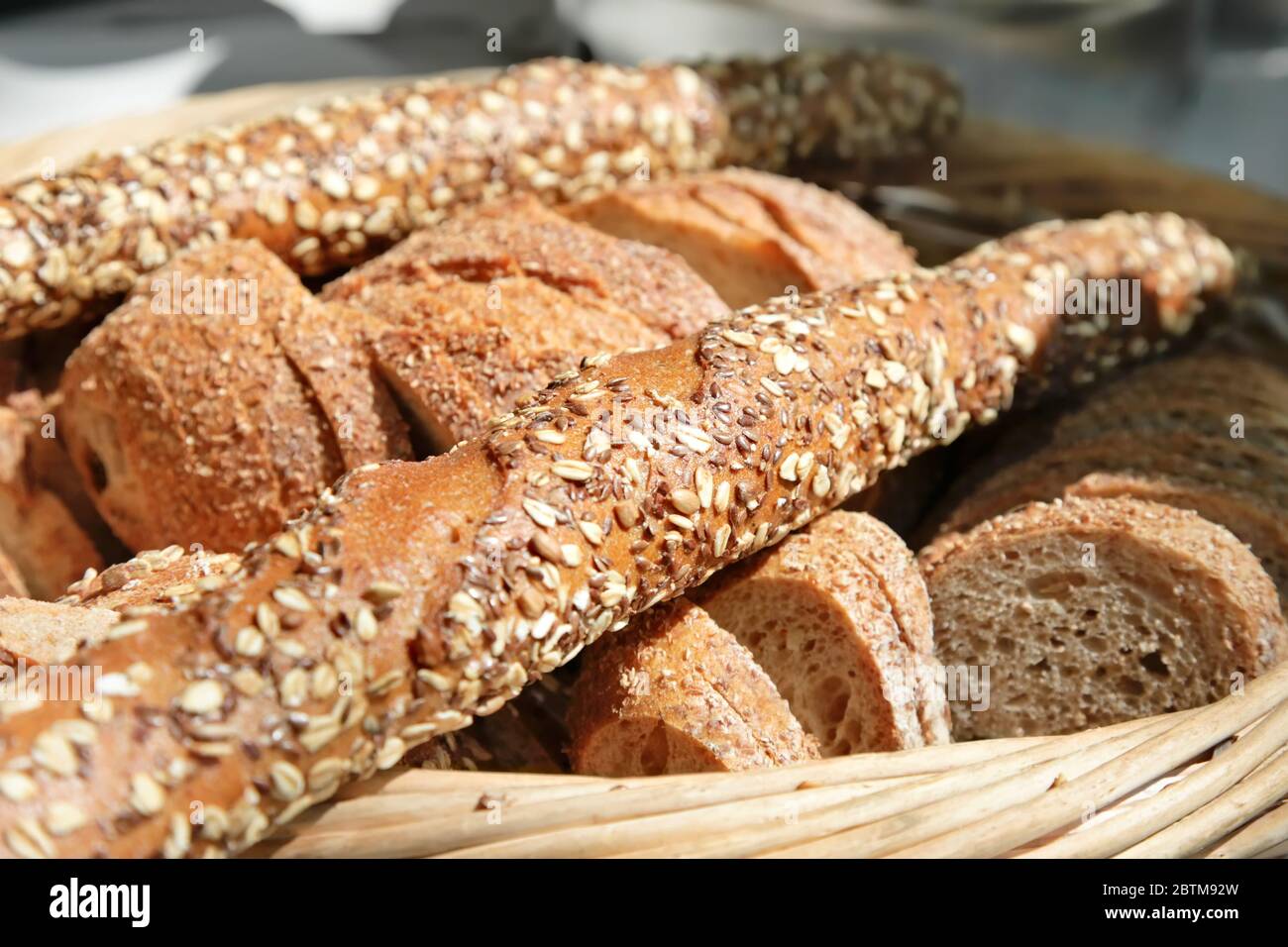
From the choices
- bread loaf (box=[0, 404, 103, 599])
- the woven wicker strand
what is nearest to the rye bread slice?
the woven wicker strand

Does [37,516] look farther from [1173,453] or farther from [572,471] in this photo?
[1173,453]

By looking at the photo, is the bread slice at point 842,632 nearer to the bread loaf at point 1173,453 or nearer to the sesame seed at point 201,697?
the bread loaf at point 1173,453

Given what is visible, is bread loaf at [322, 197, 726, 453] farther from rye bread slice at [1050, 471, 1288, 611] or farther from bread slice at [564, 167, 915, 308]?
rye bread slice at [1050, 471, 1288, 611]

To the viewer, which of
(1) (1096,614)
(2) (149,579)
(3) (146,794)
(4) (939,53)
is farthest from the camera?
(4) (939,53)

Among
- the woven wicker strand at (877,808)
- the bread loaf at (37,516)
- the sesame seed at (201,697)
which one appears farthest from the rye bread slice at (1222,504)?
the bread loaf at (37,516)

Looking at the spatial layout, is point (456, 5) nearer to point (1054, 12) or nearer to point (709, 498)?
point (1054, 12)

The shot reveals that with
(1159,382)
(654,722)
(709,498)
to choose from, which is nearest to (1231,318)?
(1159,382)

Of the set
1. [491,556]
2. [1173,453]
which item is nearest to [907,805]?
[491,556]
